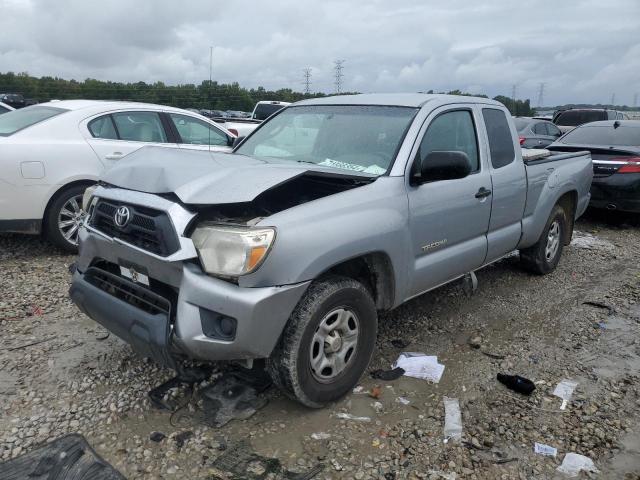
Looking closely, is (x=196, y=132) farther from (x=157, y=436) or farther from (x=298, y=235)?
(x=157, y=436)

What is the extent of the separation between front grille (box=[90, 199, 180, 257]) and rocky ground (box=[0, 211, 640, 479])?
99 cm

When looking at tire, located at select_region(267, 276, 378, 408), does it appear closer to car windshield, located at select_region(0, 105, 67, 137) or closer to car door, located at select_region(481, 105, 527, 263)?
car door, located at select_region(481, 105, 527, 263)

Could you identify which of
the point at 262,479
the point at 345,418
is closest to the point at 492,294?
the point at 345,418

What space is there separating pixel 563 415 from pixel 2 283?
487 centimetres

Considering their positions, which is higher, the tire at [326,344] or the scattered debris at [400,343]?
the tire at [326,344]

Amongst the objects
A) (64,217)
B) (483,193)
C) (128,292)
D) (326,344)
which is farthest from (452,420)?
(64,217)

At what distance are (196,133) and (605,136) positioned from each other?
257 inches

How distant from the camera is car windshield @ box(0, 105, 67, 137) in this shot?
222 inches

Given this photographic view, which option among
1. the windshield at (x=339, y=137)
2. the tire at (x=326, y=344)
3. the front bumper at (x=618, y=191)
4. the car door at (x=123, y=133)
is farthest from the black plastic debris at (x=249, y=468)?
the front bumper at (x=618, y=191)

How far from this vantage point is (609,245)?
7.33 metres

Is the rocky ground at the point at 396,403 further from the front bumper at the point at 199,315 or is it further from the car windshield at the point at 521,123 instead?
the car windshield at the point at 521,123

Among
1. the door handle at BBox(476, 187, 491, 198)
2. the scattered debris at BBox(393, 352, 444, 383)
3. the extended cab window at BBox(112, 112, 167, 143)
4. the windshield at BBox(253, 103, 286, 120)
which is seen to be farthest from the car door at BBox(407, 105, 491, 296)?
the windshield at BBox(253, 103, 286, 120)

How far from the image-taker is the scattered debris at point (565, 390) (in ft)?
11.0

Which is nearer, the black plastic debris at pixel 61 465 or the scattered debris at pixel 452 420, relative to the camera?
the black plastic debris at pixel 61 465
